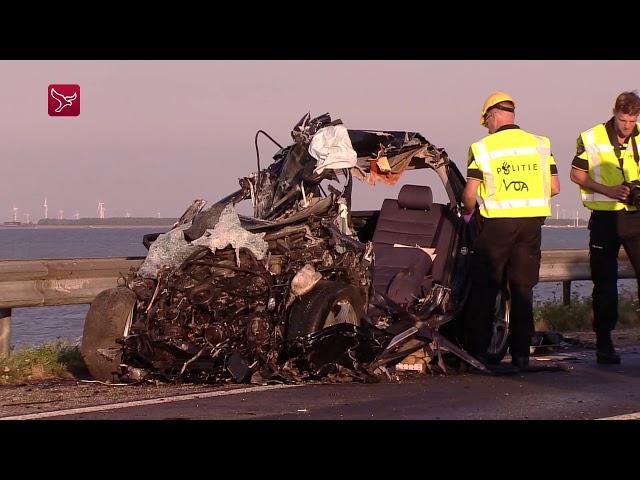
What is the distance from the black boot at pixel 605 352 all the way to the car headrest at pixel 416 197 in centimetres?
189

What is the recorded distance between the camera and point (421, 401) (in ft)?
26.2

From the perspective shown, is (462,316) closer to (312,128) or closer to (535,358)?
(535,358)

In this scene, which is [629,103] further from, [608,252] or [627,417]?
[627,417]

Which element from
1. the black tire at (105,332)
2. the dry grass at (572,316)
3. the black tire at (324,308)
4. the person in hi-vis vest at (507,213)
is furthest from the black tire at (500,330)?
the black tire at (105,332)

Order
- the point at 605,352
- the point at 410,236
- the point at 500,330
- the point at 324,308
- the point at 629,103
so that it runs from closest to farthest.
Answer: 1. the point at 324,308
2. the point at 629,103
3. the point at 605,352
4. the point at 500,330
5. the point at 410,236

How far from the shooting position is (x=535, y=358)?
10969mm

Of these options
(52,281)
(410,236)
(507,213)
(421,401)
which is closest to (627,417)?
(421,401)

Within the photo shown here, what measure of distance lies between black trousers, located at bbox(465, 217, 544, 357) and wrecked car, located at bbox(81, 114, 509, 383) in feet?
0.68

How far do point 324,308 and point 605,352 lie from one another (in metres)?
2.75

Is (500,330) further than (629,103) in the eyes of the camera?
Yes

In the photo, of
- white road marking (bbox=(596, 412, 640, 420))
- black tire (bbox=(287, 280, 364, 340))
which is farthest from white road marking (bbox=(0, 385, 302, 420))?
white road marking (bbox=(596, 412, 640, 420))

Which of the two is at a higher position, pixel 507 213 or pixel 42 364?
pixel 507 213

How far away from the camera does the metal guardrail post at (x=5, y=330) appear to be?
10.5 m
